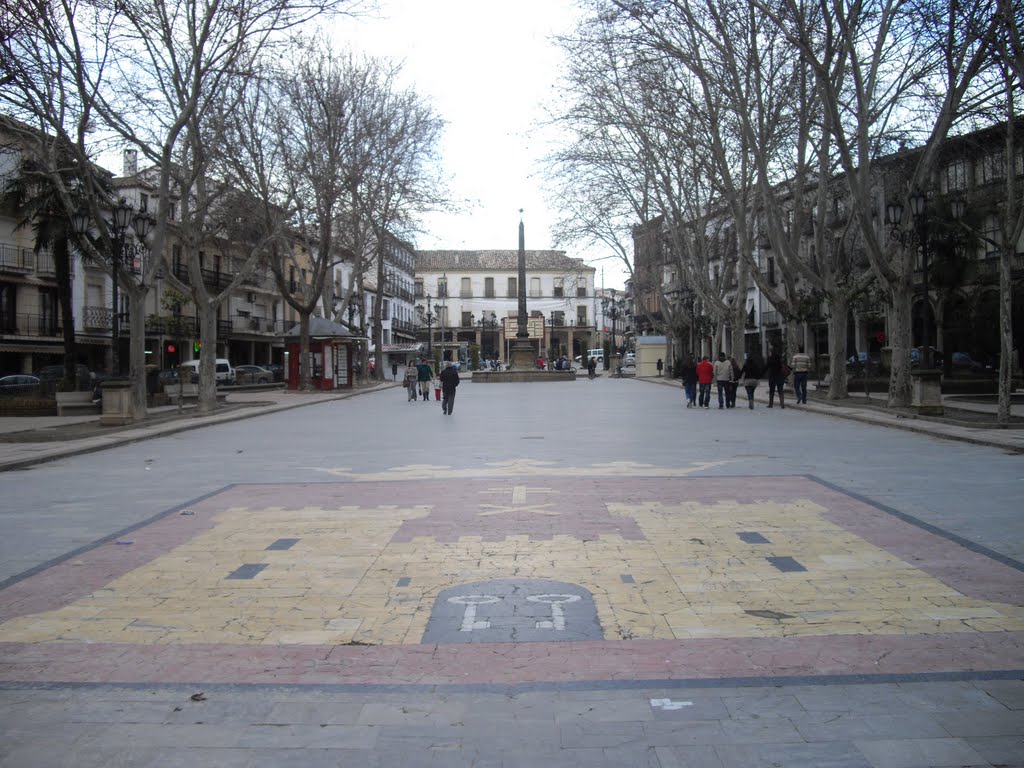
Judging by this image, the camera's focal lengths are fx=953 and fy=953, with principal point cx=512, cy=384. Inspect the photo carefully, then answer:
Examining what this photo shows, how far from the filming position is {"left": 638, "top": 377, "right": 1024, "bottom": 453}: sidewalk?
50.8ft

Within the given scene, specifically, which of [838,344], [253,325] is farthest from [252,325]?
[838,344]

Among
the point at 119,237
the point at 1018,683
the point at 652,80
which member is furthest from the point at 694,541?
the point at 652,80

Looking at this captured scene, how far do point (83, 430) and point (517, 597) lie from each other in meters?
16.9


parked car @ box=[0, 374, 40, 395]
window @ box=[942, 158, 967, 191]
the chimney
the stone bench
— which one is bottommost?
the stone bench

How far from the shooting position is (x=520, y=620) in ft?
17.8

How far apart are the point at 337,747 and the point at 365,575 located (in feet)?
9.24

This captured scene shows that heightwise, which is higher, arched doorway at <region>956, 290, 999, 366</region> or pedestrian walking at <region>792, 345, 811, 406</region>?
arched doorway at <region>956, 290, 999, 366</region>

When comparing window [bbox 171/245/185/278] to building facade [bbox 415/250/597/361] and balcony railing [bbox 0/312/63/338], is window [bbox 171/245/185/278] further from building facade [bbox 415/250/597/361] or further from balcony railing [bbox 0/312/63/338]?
building facade [bbox 415/250/597/361]

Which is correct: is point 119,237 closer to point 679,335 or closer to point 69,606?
point 69,606

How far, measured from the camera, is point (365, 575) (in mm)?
6508

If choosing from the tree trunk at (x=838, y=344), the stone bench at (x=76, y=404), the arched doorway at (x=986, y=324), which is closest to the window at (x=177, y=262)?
the stone bench at (x=76, y=404)

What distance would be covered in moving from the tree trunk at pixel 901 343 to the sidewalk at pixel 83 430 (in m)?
16.1

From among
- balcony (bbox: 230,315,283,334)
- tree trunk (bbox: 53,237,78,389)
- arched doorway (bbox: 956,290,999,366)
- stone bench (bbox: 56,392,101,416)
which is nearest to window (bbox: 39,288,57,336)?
tree trunk (bbox: 53,237,78,389)

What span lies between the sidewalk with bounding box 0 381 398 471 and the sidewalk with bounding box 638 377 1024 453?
14.5 meters
